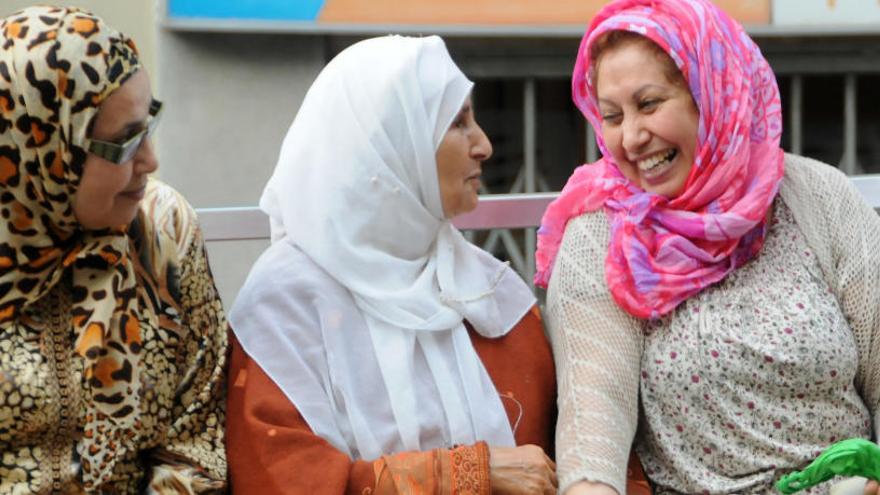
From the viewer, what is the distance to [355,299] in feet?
11.4

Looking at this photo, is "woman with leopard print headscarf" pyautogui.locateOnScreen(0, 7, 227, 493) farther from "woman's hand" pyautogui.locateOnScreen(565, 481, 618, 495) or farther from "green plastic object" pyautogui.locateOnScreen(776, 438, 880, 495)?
"green plastic object" pyautogui.locateOnScreen(776, 438, 880, 495)

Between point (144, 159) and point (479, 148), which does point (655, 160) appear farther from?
point (144, 159)

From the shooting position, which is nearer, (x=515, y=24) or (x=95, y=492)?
(x=95, y=492)

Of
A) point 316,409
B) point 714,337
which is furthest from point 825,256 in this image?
point 316,409

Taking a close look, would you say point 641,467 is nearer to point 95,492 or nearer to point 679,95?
point 679,95

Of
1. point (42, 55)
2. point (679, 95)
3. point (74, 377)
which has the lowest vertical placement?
point (74, 377)

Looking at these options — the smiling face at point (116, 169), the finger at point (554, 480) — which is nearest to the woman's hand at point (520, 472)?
the finger at point (554, 480)

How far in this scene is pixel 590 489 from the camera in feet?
10.9

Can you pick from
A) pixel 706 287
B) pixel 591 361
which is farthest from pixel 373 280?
pixel 706 287

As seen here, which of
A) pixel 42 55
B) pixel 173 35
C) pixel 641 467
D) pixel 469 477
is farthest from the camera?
pixel 173 35

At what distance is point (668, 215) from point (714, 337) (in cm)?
29

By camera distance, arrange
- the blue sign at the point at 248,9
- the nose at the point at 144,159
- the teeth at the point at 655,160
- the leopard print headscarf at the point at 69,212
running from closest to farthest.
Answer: the leopard print headscarf at the point at 69,212 < the nose at the point at 144,159 < the teeth at the point at 655,160 < the blue sign at the point at 248,9

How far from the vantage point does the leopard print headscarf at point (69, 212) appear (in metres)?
2.97

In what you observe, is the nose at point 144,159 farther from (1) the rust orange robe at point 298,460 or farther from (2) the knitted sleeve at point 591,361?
(2) the knitted sleeve at point 591,361
